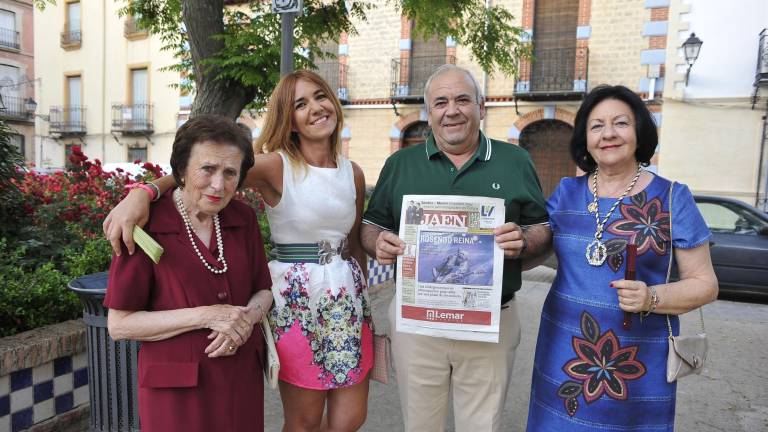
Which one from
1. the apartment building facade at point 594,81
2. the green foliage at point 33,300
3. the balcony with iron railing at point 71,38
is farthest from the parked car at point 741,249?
the balcony with iron railing at point 71,38

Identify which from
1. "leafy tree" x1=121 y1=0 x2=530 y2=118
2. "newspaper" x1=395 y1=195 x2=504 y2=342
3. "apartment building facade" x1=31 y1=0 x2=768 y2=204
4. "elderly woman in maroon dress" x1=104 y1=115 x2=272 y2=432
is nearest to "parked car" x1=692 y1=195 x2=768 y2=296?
"leafy tree" x1=121 y1=0 x2=530 y2=118

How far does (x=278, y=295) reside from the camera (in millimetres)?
2100

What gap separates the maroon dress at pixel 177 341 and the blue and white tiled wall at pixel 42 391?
1.42 meters

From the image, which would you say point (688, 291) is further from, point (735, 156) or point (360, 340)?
point (735, 156)

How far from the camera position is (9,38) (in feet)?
87.5

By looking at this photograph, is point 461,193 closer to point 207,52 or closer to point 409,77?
point 207,52

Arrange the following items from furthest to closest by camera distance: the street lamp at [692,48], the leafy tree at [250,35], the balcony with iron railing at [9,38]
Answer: the balcony with iron railing at [9,38] → the street lamp at [692,48] → the leafy tree at [250,35]

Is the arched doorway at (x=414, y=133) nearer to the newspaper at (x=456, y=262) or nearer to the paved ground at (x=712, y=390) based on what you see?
the paved ground at (x=712, y=390)

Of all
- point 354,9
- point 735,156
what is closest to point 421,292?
point 354,9

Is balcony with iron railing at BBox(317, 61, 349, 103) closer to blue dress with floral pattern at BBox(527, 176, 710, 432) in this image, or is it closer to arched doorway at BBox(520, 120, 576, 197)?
arched doorway at BBox(520, 120, 576, 197)

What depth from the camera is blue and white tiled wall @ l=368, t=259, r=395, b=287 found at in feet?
21.2

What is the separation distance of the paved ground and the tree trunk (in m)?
3.30

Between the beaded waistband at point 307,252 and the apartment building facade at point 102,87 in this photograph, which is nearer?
the beaded waistband at point 307,252

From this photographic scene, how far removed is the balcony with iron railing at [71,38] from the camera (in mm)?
22734
